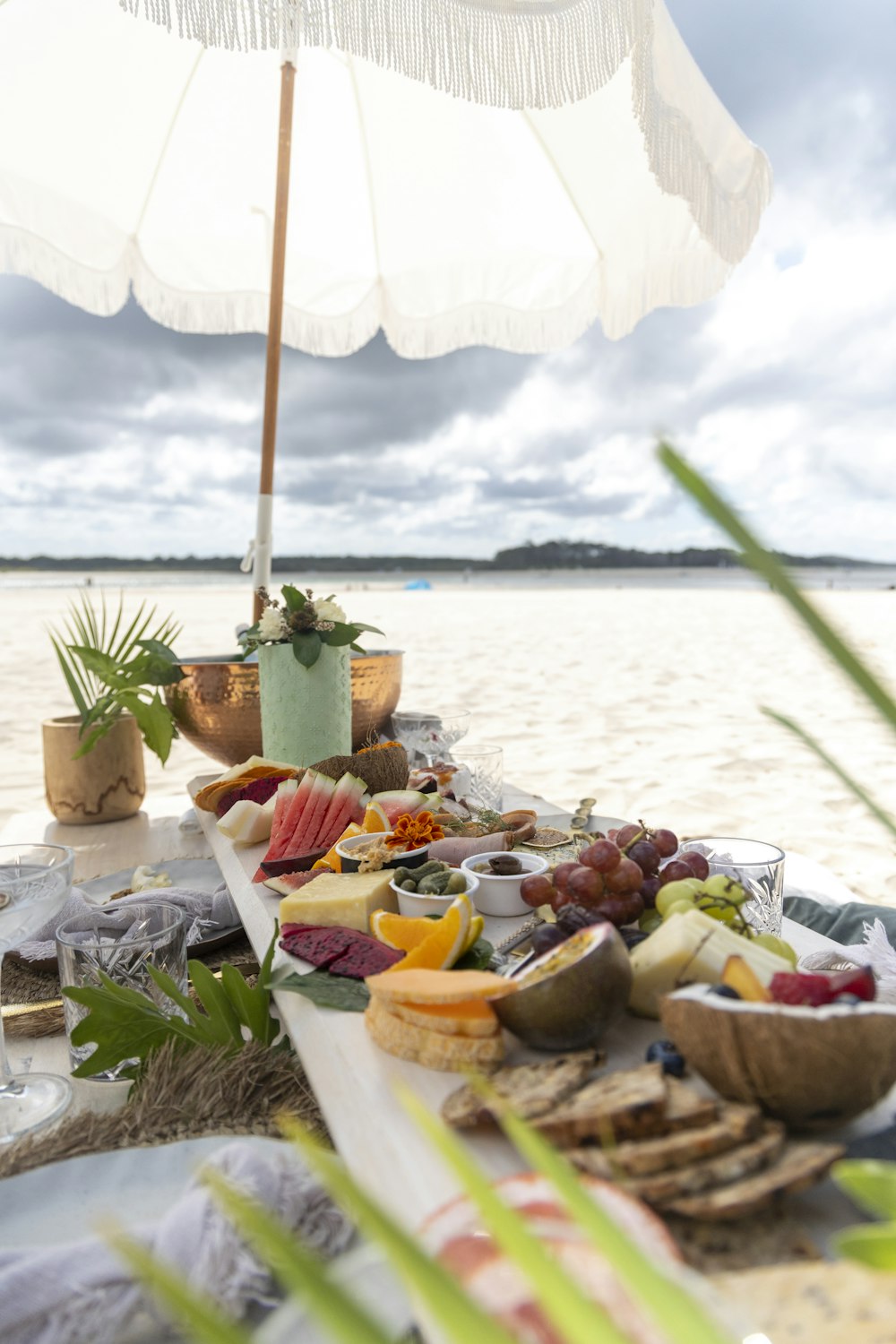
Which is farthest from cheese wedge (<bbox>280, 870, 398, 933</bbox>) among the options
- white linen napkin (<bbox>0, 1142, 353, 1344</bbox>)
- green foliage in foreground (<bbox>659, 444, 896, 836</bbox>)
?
green foliage in foreground (<bbox>659, 444, 896, 836</bbox>)

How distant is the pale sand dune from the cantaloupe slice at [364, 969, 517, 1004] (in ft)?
1.45

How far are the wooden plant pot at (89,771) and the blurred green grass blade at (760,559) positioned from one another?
255cm

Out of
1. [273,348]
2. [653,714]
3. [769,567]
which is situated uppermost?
[273,348]

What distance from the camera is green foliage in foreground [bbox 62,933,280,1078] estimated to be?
3.94 ft

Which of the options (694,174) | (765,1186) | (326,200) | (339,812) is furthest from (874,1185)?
(326,200)

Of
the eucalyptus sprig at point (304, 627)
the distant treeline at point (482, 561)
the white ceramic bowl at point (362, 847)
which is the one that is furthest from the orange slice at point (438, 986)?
the distant treeline at point (482, 561)

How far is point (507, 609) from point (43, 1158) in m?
19.9

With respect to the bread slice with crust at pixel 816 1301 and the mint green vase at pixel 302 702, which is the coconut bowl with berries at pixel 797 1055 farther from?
the mint green vase at pixel 302 702

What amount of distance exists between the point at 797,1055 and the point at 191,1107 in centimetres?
76

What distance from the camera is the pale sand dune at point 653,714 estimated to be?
167 inches

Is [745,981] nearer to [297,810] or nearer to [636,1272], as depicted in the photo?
[636,1272]

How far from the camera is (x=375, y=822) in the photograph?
160 centimetres

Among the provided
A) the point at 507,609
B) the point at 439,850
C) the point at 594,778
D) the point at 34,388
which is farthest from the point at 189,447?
the point at 439,850

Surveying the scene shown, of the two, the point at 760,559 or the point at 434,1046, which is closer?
the point at 760,559
